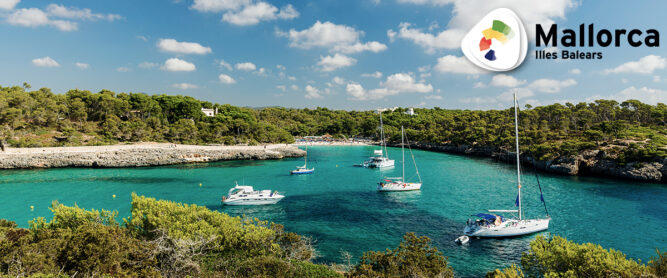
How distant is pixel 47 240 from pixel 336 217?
1987cm

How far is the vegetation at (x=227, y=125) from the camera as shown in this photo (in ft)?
171

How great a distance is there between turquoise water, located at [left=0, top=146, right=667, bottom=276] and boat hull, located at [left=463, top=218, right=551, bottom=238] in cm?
60

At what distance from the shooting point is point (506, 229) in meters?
22.5

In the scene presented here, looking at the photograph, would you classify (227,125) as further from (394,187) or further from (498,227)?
(498,227)

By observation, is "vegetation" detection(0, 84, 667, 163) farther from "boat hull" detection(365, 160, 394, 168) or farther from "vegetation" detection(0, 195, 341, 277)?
"vegetation" detection(0, 195, 341, 277)

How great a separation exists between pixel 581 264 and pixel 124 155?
67.8 m

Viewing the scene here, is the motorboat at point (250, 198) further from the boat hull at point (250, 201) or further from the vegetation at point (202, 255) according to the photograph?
the vegetation at point (202, 255)

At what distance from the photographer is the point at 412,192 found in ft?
121

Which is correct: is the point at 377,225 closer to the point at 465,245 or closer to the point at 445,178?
the point at 465,245

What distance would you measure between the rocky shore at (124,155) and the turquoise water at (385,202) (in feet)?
11.2

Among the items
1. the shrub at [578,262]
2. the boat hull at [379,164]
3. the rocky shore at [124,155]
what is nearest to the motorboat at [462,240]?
the shrub at [578,262]

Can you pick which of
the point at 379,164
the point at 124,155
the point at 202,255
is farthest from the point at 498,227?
the point at 124,155

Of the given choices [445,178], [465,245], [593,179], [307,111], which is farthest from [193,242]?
[307,111]

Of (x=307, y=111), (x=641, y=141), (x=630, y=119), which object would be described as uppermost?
(x=307, y=111)
